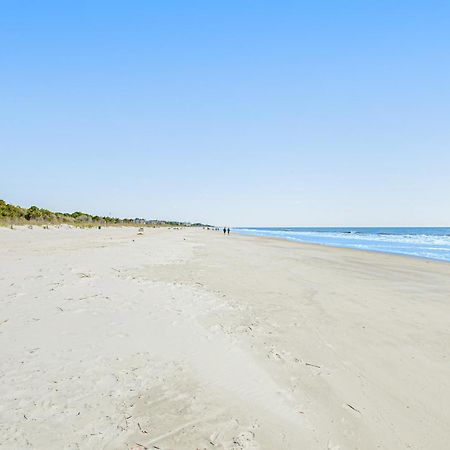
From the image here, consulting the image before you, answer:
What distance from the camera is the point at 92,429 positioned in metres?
3.29

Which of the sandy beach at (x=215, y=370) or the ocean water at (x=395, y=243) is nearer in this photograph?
the sandy beach at (x=215, y=370)

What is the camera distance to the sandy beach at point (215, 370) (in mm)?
3373

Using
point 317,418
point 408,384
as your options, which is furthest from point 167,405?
point 408,384

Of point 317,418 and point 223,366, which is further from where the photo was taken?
point 223,366

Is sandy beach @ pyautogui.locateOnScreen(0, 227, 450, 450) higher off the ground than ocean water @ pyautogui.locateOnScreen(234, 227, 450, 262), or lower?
lower

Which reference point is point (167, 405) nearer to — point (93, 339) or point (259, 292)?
point (93, 339)

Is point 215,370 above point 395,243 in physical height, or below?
below

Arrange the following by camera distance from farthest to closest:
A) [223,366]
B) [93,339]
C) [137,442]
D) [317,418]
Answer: [93,339]
[223,366]
[317,418]
[137,442]

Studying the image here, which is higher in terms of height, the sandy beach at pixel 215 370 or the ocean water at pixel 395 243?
the ocean water at pixel 395 243

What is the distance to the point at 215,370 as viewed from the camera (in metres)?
4.80

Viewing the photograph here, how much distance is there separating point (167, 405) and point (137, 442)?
2.22 ft

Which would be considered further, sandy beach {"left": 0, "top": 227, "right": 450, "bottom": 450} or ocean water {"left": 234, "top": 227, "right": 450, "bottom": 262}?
ocean water {"left": 234, "top": 227, "right": 450, "bottom": 262}

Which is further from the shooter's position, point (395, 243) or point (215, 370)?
point (395, 243)

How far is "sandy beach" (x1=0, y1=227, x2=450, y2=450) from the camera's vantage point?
3.37 metres
